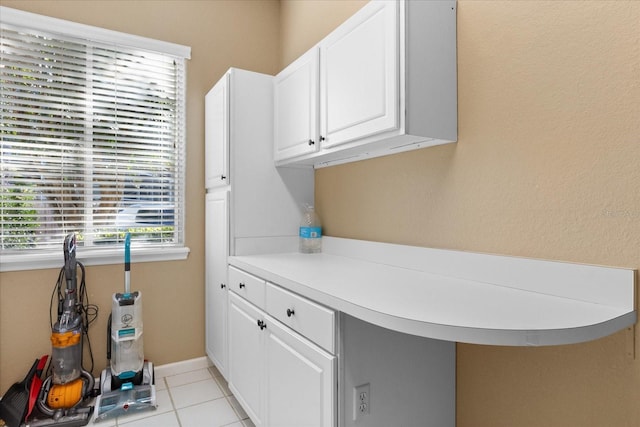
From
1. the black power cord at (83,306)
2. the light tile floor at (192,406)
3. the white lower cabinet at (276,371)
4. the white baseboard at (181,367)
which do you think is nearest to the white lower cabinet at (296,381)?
the white lower cabinet at (276,371)

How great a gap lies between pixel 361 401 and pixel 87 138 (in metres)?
2.36

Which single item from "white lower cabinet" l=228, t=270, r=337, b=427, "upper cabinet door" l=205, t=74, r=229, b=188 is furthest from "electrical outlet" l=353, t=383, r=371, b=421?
"upper cabinet door" l=205, t=74, r=229, b=188

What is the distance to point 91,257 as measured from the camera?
7.97 ft

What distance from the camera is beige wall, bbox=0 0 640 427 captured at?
1079 millimetres

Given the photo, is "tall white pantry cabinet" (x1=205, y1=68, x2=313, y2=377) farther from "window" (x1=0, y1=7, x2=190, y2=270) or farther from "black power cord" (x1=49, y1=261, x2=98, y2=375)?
"black power cord" (x1=49, y1=261, x2=98, y2=375)

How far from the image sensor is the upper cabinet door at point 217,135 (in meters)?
2.32

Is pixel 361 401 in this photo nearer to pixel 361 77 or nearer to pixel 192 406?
pixel 361 77

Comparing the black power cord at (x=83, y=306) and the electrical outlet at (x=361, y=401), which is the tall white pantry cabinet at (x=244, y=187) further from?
the electrical outlet at (x=361, y=401)

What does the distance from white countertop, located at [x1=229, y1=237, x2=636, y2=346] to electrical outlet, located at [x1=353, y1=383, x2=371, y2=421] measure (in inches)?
12.2

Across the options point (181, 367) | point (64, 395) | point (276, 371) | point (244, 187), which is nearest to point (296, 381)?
point (276, 371)

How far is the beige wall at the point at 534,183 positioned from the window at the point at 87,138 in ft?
1.10

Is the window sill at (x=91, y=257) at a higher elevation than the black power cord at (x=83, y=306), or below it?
higher

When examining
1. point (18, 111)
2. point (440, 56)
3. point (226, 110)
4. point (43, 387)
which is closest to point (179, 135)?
point (226, 110)

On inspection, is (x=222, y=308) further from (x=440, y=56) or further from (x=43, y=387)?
(x=440, y=56)
